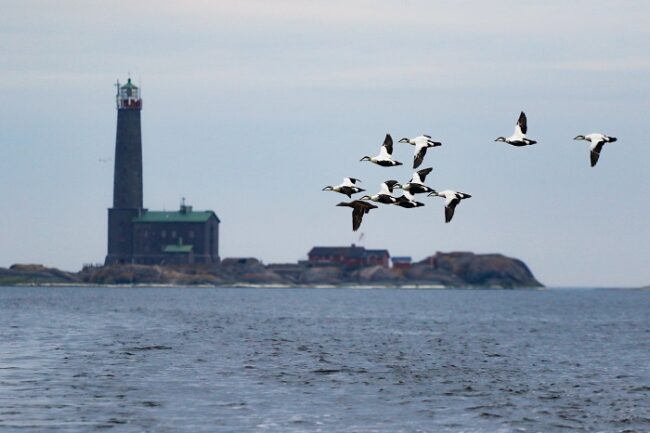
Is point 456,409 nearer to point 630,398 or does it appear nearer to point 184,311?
point 630,398

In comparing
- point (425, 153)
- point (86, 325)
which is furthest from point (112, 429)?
point (86, 325)

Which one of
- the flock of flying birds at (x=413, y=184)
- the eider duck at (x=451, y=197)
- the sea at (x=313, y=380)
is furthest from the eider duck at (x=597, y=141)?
the sea at (x=313, y=380)

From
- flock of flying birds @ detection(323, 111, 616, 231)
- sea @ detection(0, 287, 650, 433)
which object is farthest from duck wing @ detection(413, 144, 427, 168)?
sea @ detection(0, 287, 650, 433)

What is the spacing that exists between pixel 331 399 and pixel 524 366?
19.5m

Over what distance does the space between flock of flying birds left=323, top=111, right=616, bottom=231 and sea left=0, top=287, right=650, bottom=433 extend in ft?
22.8

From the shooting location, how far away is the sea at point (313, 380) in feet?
139

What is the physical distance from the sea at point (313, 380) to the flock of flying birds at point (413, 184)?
6957 millimetres

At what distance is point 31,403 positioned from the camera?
4506 centimetres

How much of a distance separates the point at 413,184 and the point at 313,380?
17059 millimetres

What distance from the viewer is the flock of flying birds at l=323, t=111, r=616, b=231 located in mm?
38969

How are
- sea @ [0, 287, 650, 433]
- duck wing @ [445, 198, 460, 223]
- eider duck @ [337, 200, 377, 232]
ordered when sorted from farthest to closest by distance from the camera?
sea @ [0, 287, 650, 433]
eider duck @ [337, 200, 377, 232]
duck wing @ [445, 198, 460, 223]

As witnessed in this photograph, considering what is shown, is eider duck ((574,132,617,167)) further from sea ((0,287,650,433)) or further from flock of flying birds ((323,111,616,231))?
sea ((0,287,650,433))

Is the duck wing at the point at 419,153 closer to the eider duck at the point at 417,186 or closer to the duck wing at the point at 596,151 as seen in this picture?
the eider duck at the point at 417,186

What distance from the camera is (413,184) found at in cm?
3972
